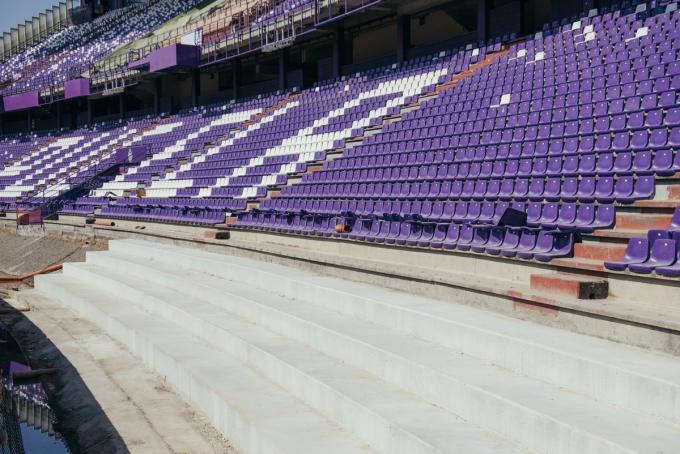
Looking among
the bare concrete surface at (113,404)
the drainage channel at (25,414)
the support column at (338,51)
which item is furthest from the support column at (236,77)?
the drainage channel at (25,414)

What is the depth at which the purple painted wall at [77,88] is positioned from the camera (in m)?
31.6

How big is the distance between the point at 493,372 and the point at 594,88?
7.16 m

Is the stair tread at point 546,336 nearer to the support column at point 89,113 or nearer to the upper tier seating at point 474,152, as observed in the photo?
the upper tier seating at point 474,152

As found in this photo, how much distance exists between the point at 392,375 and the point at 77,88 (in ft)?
100

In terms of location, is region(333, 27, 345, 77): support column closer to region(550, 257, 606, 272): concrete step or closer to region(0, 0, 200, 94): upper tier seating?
region(550, 257, 606, 272): concrete step

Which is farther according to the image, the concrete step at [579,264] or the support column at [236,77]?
the support column at [236,77]

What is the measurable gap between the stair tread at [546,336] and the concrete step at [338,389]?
793mm

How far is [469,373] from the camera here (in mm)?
4602

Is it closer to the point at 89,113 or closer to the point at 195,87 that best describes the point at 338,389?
the point at 195,87

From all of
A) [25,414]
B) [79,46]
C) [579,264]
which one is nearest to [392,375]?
[579,264]

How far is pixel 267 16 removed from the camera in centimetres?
2470

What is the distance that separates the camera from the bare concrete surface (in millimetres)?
5633

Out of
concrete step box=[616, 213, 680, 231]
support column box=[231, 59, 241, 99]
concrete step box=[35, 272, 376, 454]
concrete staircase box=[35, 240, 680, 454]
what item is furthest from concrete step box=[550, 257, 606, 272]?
support column box=[231, 59, 241, 99]

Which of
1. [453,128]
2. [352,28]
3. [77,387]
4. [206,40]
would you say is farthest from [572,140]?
[206,40]
